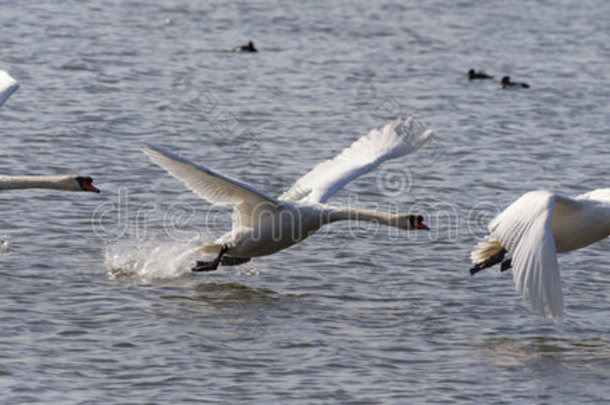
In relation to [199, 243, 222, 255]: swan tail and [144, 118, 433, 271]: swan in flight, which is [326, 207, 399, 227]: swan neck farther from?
[199, 243, 222, 255]: swan tail

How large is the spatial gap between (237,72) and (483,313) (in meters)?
12.5

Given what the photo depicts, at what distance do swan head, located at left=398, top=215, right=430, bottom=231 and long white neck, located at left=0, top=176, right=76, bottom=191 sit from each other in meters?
3.04

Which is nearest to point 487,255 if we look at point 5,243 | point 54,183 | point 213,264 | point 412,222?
point 412,222

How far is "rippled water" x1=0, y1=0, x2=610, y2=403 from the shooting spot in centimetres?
895

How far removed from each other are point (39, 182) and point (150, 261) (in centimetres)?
123

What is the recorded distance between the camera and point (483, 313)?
34.8ft

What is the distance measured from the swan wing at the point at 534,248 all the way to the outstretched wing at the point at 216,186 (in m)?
2.05

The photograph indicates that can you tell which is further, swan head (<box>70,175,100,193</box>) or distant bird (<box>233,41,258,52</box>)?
distant bird (<box>233,41,258,52</box>)

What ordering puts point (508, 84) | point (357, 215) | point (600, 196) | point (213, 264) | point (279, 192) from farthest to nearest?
point (508, 84) < point (279, 192) < point (213, 264) < point (600, 196) < point (357, 215)

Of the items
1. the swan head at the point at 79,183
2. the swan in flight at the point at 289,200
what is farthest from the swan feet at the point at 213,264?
the swan head at the point at 79,183

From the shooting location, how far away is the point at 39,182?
1133cm

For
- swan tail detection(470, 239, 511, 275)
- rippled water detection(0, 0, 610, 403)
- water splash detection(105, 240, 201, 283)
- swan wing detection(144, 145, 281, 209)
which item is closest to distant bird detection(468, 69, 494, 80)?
rippled water detection(0, 0, 610, 403)

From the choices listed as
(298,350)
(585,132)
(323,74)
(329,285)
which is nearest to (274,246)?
(329,285)

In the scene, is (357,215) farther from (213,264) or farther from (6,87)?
(6,87)
